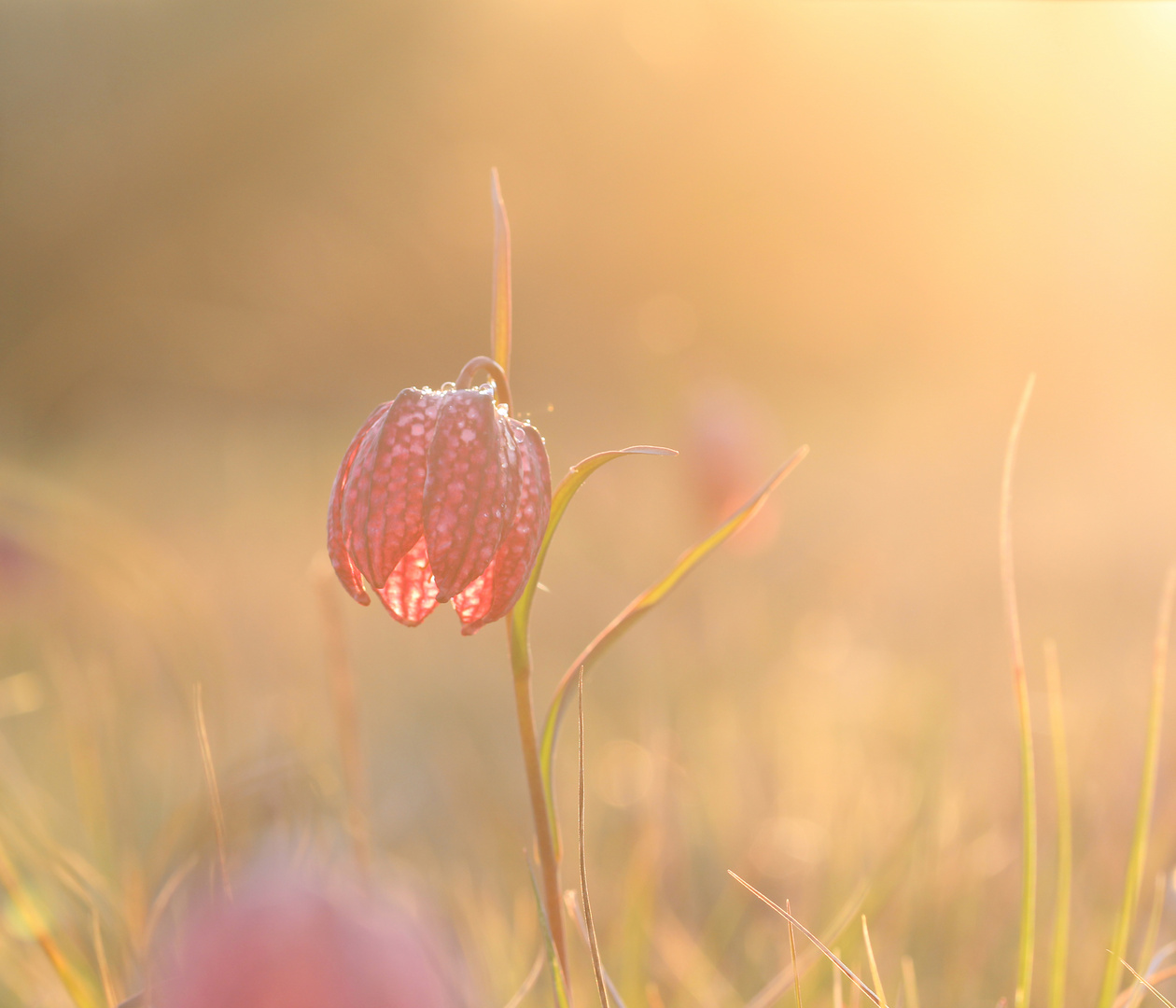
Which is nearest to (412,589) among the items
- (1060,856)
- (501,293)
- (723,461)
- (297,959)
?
(501,293)

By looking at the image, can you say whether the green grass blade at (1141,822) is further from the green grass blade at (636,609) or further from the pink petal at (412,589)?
the pink petal at (412,589)

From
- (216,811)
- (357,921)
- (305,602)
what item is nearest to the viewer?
(357,921)

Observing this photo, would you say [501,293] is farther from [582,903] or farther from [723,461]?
[723,461]

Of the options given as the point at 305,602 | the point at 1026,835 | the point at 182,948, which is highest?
the point at 182,948

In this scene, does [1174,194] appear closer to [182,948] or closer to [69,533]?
[69,533]

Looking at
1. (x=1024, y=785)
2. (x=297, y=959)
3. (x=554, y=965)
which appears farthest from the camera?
(x=1024, y=785)

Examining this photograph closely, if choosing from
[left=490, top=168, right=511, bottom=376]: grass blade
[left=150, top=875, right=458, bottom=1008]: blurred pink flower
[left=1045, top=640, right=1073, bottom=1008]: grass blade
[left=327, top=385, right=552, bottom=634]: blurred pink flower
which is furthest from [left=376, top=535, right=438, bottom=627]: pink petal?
[left=1045, top=640, right=1073, bottom=1008]: grass blade

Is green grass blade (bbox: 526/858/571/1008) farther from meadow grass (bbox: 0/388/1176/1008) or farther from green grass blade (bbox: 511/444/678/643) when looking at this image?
green grass blade (bbox: 511/444/678/643)

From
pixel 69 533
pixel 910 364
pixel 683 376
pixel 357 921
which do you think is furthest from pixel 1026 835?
pixel 910 364
